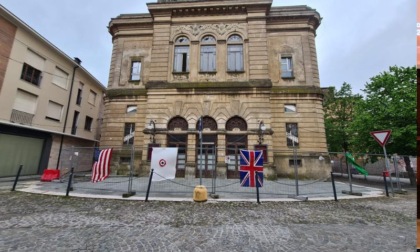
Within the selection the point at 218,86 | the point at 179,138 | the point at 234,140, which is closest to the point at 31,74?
the point at 179,138

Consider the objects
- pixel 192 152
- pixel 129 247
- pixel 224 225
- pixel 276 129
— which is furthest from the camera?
pixel 276 129

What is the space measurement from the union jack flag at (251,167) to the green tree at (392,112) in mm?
10014

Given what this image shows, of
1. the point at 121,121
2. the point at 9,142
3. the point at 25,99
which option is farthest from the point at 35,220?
the point at 25,99

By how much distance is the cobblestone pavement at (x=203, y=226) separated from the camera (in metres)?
3.74

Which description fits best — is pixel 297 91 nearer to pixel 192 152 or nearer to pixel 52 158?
pixel 192 152

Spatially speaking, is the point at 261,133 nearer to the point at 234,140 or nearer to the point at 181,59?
the point at 234,140

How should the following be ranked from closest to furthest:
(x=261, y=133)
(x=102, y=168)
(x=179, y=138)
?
(x=102, y=168) < (x=261, y=133) < (x=179, y=138)

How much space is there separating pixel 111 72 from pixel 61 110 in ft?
21.1

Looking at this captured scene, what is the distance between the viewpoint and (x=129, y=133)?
16750 mm

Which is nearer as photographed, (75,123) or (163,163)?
(163,163)

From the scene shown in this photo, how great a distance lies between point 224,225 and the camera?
4.82 meters

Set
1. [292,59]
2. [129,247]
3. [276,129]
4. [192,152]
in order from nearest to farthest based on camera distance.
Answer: [129,247], [192,152], [276,129], [292,59]

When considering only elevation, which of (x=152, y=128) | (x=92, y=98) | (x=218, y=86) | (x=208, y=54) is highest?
(x=208, y=54)

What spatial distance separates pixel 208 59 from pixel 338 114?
1660 cm
